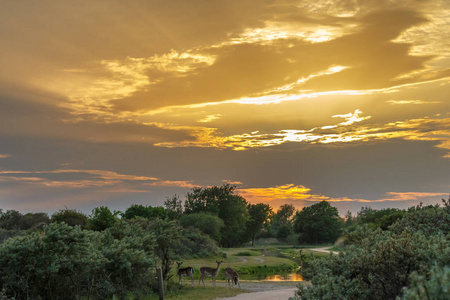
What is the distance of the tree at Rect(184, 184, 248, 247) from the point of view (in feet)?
343

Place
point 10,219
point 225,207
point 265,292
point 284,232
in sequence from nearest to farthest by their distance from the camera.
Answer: point 265,292 < point 10,219 < point 225,207 < point 284,232

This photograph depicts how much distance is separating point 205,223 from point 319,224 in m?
36.2

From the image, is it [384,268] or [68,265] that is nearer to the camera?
[384,268]

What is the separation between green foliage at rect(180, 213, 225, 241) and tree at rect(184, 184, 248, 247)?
44.9ft

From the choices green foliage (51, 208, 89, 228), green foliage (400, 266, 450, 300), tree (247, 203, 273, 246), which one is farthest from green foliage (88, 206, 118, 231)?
tree (247, 203, 273, 246)

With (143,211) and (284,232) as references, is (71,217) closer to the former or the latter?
(143,211)

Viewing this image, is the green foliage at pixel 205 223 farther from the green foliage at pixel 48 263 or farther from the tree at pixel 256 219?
the green foliage at pixel 48 263

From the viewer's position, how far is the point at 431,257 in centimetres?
880

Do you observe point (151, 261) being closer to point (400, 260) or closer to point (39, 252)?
point (39, 252)

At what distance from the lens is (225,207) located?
106062 millimetres

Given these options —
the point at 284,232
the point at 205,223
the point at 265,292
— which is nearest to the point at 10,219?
the point at 205,223

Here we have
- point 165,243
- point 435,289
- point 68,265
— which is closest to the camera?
point 435,289

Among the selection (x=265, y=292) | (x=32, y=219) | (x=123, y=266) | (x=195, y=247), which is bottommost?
(x=265, y=292)

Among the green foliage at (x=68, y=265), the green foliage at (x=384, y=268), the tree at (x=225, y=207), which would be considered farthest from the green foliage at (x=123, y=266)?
the tree at (x=225, y=207)
